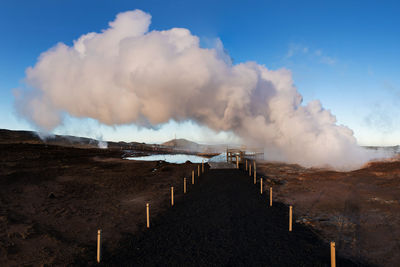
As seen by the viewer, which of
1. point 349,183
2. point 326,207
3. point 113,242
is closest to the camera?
point 113,242

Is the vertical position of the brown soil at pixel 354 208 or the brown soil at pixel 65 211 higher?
the brown soil at pixel 354 208

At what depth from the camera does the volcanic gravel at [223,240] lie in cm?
829

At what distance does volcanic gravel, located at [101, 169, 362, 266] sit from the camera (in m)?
8.29

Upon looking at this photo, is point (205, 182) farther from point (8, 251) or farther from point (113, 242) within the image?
point (8, 251)

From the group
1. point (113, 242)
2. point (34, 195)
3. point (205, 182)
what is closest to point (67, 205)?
point (34, 195)

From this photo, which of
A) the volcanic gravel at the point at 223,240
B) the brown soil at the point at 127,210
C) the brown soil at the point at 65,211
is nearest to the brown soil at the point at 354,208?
the brown soil at the point at 127,210

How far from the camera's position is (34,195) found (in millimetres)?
19625

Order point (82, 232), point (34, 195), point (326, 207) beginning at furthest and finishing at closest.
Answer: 1. point (34, 195)
2. point (326, 207)
3. point (82, 232)

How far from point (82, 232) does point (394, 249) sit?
14.6 m

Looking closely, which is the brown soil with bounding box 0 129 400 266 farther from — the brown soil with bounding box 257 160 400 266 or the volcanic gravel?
the volcanic gravel

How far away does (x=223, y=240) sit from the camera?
32.4 ft

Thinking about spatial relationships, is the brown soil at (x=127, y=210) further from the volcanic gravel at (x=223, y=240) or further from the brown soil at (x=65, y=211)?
the volcanic gravel at (x=223, y=240)

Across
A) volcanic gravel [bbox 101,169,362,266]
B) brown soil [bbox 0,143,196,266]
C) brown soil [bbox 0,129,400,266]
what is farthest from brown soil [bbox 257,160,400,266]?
brown soil [bbox 0,143,196,266]

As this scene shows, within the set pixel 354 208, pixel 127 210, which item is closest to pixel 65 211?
pixel 127 210
